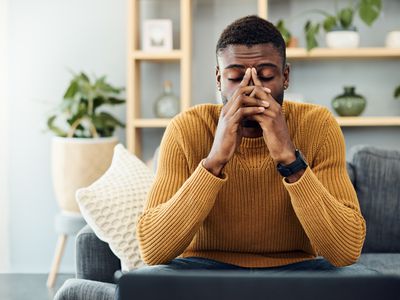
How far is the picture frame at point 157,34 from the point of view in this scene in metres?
3.54

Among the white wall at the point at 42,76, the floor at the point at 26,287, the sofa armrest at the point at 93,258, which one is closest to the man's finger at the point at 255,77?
the sofa armrest at the point at 93,258

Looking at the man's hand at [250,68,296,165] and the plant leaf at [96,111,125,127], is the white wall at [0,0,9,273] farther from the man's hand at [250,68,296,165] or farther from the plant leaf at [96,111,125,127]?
the man's hand at [250,68,296,165]

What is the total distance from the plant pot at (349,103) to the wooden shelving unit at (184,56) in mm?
48

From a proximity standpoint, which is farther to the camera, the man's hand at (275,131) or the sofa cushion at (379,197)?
the sofa cushion at (379,197)

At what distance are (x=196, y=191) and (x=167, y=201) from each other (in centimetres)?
11

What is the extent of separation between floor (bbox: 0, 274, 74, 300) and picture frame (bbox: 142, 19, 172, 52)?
1.32 m

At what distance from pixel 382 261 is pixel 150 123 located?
59.1 inches

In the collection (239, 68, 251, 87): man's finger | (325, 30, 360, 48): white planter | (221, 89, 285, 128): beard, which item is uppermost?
(325, 30, 360, 48): white planter

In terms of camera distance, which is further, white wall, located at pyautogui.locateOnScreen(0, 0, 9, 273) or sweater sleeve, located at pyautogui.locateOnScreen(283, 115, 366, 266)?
white wall, located at pyautogui.locateOnScreen(0, 0, 9, 273)

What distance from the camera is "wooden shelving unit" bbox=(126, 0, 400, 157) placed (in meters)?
3.42

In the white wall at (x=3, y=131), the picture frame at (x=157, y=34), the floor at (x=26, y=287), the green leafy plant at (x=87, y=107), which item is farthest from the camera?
the white wall at (x=3, y=131)

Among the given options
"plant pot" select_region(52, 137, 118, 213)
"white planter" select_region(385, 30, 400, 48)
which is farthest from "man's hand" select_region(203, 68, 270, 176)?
"white planter" select_region(385, 30, 400, 48)

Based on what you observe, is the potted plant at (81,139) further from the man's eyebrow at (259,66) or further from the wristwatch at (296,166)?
the wristwatch at (296,166)

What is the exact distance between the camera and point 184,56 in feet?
11.3
